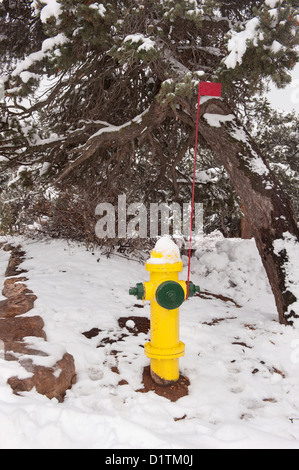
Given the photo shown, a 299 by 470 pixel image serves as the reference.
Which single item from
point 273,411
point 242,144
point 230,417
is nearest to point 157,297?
point 230,417

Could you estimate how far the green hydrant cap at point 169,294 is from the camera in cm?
289

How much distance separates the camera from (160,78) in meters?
5.19

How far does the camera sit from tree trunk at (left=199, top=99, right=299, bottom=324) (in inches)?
174

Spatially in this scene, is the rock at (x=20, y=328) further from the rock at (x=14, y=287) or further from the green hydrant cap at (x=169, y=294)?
the green hydrant cap at (x=169, y=294)

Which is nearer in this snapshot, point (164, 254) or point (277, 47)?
point (164, 254)

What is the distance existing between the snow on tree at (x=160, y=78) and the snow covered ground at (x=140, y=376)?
0.92m

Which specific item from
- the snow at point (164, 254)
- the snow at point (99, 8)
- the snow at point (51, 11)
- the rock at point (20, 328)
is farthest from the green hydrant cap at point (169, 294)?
the snow at point (51, 11)

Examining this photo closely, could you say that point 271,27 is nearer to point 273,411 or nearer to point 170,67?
point 170,67

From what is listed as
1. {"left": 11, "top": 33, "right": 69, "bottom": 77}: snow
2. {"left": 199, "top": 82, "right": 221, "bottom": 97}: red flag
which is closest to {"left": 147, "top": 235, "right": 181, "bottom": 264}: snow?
{"left": 199, "top": 82, "right": 221, "bottom": 97}: red flag

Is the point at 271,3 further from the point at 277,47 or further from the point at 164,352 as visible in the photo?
the point at 164,352

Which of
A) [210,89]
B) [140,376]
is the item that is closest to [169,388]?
[140,376]

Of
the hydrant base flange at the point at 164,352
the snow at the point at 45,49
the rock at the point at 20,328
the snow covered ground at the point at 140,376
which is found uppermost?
the snow at the point at 45,49

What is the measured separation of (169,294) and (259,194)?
7.82 feet

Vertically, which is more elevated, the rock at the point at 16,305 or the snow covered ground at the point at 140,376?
the rock at the point at 16,305
